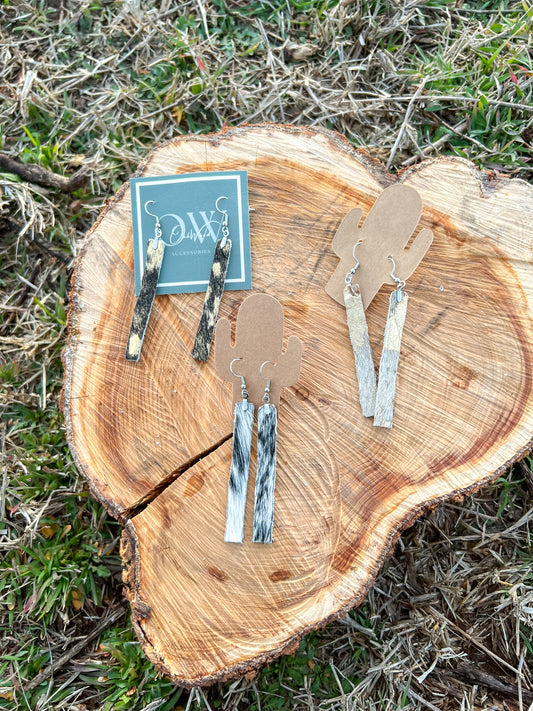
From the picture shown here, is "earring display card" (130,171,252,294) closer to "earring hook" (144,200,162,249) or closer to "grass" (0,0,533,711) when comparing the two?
"earring hook" (144,200,162,249)

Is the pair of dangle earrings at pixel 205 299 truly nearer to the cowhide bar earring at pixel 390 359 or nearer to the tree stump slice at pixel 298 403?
the tree stump slice at pixel 298 403

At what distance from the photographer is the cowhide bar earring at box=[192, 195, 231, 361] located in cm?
162

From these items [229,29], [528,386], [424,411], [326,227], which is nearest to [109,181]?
[229,29]

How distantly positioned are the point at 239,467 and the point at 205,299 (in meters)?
0.54

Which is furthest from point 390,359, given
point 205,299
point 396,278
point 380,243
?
point 205,299

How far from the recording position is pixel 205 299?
5.41ft

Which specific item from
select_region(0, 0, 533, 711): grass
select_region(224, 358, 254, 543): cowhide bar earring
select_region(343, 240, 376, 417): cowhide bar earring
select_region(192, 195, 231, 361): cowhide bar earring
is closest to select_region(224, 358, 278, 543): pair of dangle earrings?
select_region(224, 358, 254, 543): cowhide bar earring

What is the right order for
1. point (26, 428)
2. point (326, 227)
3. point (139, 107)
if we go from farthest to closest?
point (139, 107) → point (26, 428) → point (326, 227)

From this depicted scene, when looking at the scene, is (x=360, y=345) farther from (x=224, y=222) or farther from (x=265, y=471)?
(x=224, y=222)

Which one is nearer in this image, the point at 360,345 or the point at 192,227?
the point at 360,345

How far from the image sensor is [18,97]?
2.28 meters

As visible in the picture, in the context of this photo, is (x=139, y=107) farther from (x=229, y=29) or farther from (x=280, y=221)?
(x=280, y=221)

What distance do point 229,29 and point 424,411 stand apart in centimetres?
188

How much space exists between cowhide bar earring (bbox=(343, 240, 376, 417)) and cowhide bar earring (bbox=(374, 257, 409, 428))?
0.09 feet
